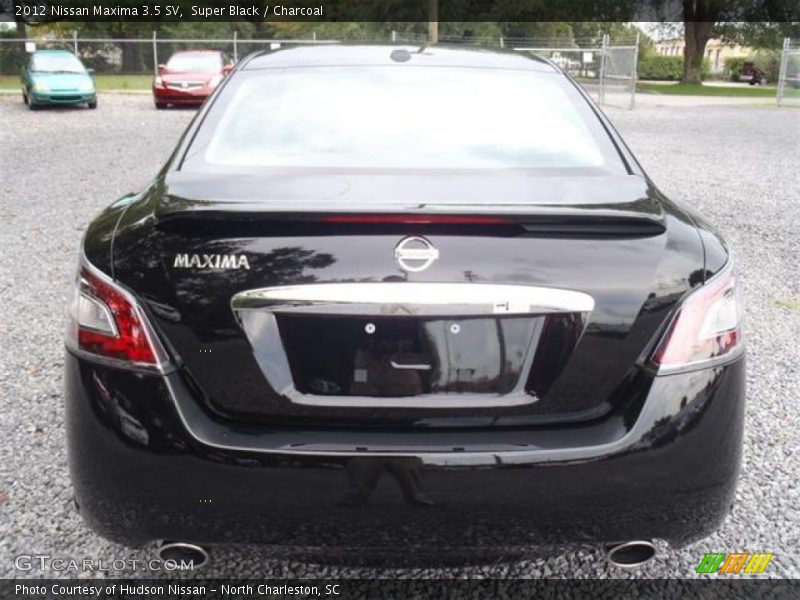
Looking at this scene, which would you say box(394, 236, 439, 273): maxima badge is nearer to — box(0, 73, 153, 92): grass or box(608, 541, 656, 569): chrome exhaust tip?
box(608, 541, 656, 569): chrome exhaust tip

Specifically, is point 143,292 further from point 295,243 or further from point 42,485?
point 42,485

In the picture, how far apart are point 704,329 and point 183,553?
1415 millimetres

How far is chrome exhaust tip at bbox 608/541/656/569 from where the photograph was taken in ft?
6.61

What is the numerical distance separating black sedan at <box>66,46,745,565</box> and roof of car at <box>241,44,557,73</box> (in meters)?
1.27

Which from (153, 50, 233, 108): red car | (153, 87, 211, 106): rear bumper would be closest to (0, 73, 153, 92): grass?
(153, 50, 233, 108): red car

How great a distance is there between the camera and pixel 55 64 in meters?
20.5

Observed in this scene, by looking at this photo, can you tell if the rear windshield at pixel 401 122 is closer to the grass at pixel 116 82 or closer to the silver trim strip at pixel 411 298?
the silver trim strip at pixel 411 298

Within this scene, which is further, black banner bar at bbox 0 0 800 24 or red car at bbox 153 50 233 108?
black banner bar at bbox 0 0 800 24

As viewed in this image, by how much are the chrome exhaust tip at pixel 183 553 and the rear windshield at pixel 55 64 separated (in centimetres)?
2089

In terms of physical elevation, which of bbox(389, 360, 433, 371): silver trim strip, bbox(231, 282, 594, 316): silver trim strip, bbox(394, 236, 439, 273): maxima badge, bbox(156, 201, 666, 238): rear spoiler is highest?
bbox(156, 201, 666, 238): rear spoiler

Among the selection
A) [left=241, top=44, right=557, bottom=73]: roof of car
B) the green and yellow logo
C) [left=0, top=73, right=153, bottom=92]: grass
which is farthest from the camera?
[left=0, top=73, right=153, bottom=92]: grass

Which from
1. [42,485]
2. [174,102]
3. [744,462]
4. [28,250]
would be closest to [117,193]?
[28,250]

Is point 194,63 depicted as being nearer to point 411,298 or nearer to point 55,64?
point 55,64

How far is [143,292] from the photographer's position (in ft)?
6.31
